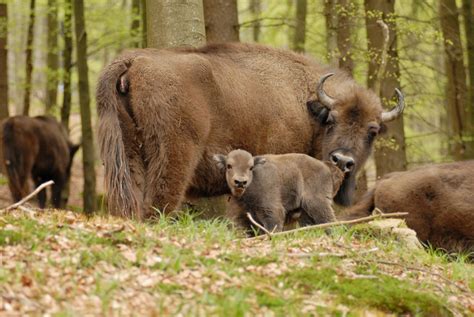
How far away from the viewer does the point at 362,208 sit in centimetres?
1184

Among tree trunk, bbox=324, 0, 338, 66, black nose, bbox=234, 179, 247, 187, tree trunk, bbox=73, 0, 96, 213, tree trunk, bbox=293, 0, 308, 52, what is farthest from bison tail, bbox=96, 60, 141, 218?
tree trunk, bbox=293, 0, 308, 52

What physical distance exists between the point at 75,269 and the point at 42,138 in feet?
42.1

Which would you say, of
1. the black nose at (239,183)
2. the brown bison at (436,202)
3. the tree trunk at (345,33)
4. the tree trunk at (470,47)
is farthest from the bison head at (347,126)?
the tree trunk at (470,47)

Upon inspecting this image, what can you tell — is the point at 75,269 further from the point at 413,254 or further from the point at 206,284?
the point at 413,254

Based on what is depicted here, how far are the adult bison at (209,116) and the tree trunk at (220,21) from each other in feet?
7.45

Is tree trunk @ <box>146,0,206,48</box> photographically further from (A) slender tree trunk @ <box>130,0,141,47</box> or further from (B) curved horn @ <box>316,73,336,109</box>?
(A) slender tree trunk @ <box>130,0,141,47</box>

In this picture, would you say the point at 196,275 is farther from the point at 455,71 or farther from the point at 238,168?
the point at 455,71

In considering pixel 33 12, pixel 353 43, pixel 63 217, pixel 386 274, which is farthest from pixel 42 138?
pixel 386 274

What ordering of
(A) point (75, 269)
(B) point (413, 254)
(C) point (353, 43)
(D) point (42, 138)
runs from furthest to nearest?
(D) point (42, 138) < (C) point (353, 43) < (B) point (413, 254) < (A) point (75, 269)

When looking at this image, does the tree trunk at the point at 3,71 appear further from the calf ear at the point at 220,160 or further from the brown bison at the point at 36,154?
the calf ear at the point at 220,160

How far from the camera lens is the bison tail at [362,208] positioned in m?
11.7

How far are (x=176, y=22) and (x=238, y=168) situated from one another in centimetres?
291

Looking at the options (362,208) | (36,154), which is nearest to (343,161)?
(362,208)

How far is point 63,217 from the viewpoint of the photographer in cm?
785
